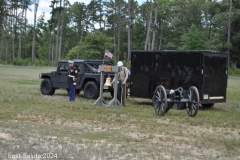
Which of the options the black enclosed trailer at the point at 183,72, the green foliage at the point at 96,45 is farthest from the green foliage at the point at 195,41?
the black enclosed trailer at the point at 183,72

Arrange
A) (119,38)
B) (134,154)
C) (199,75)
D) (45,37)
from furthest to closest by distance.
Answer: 1. (45,37)
2. (119,38)
3. (199,75)
4. (134,154)

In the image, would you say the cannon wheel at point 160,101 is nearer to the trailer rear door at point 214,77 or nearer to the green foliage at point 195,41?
the trailer rear door at point 214,77

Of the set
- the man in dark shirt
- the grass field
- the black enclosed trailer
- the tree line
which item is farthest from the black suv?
the tree line

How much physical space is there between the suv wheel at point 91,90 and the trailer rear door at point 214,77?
4.92 metres

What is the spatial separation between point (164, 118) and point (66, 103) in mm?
4705

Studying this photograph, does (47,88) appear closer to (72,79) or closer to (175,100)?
(72,79)

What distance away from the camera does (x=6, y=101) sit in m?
15.8

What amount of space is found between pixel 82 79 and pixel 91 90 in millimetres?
701

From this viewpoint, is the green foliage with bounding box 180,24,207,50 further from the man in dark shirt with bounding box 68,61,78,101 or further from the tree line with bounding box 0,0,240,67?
the man in dark shirt with bounding box 68,61,78,101

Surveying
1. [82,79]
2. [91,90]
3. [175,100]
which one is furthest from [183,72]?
[82,79]

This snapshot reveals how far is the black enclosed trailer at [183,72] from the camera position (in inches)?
582

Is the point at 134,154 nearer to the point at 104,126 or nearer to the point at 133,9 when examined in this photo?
the point at 104,126

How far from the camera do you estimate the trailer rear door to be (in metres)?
14.8

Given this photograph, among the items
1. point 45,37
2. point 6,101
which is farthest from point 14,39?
point 6,101
